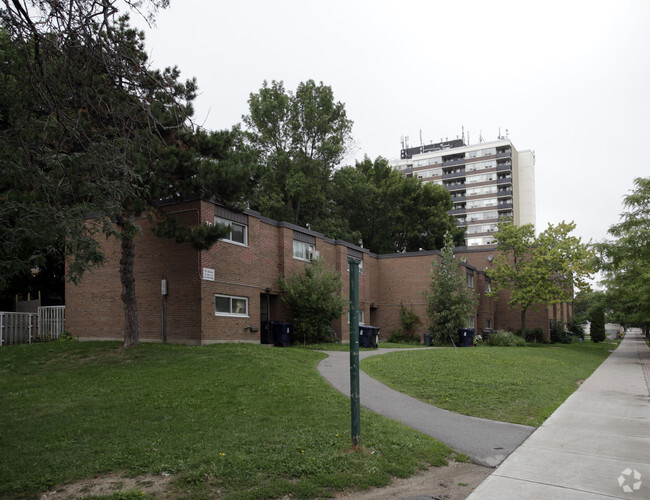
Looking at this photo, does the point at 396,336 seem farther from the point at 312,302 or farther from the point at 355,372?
the point at 355,372

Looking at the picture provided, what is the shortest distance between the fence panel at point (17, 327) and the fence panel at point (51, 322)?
324 millimetres

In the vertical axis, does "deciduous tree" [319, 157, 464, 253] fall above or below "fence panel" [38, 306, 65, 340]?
above

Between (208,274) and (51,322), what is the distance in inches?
→ 353

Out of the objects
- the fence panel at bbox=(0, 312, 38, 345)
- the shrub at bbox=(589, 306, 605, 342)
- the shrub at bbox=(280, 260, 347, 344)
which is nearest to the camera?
the fence panel at bbox=(0, 312, 38, 345)

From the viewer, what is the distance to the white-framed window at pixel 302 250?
2548 cm

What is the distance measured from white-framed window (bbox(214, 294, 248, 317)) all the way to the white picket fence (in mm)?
7963

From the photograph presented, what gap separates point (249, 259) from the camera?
21547 mm

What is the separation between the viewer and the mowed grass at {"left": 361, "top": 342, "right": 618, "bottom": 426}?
33.4 ft

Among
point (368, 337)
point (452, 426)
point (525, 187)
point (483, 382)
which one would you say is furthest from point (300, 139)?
point (525, 187)

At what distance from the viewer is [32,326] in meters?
23.1

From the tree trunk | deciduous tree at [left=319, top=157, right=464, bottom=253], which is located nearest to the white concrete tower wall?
deciduous tree at [left=319, top=157, right=464, bottom=253]

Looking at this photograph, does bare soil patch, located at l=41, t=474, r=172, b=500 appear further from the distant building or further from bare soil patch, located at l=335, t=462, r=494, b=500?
the distant building

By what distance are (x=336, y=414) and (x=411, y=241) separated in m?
43.5

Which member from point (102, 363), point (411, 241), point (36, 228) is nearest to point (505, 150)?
point (411, 241)
